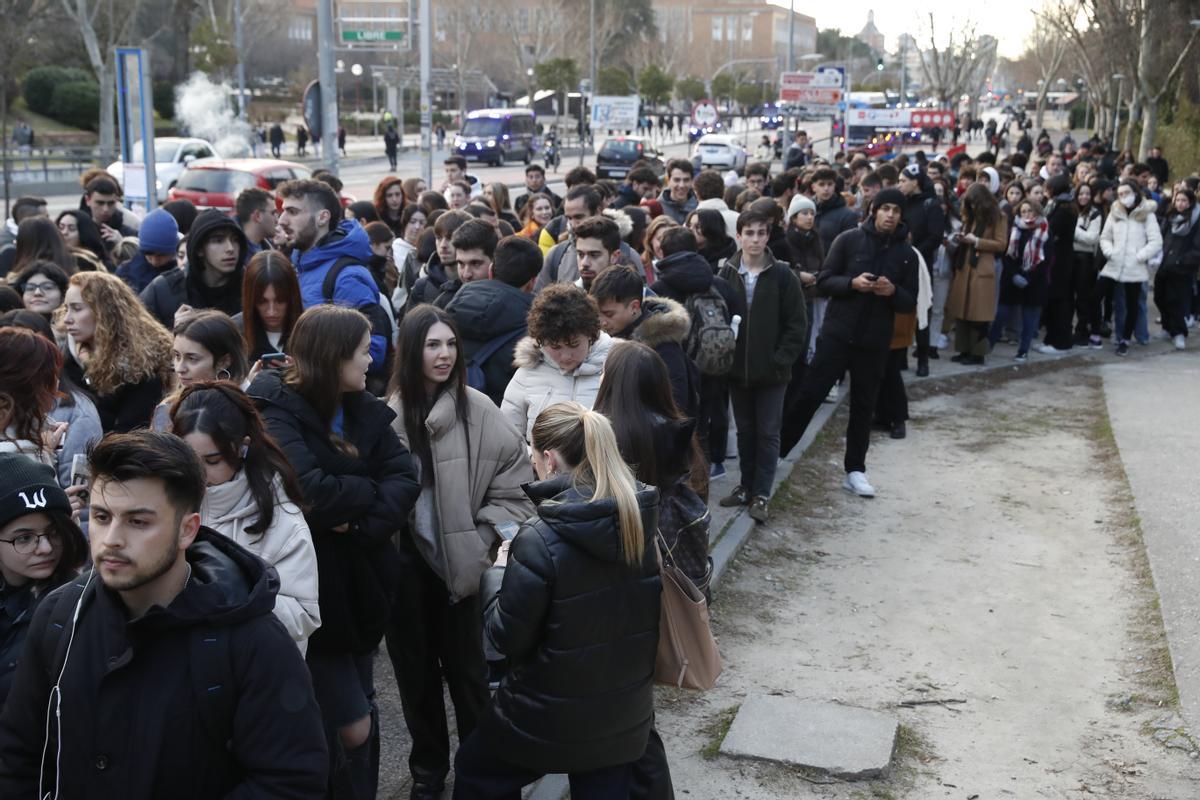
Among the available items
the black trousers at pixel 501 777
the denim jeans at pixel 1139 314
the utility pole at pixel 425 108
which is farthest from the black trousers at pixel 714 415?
the utility pole at pixel 425 108

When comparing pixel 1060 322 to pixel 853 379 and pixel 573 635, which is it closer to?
pixel 853 379

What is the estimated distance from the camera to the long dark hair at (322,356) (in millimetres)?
3828

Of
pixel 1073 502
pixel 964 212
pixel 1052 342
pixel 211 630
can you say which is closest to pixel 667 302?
pixel 211 630

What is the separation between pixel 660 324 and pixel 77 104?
49388 mm

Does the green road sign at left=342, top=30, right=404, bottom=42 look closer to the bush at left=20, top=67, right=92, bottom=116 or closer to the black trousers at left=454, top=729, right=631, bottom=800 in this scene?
the black trousers at left=454, top=729, right=631, bottom=800

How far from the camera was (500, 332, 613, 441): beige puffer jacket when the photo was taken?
4898mm

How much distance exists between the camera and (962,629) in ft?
21.3

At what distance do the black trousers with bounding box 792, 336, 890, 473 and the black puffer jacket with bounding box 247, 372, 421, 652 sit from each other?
492 cm

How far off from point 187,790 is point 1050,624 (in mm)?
5311

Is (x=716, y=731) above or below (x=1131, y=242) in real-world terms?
below

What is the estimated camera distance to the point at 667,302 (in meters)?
5.75

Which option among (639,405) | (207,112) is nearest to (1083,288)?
(639,405)

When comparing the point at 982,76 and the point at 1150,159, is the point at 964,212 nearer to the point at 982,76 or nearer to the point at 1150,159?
the point at 1150,159

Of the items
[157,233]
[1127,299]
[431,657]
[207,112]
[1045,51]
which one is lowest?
[431,657]
